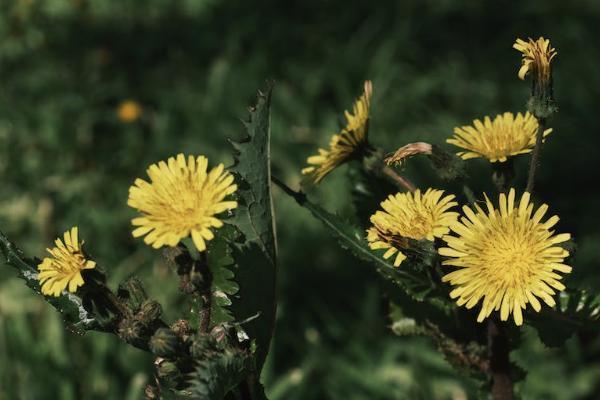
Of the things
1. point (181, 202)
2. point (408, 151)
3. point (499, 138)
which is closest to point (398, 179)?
point (408, 151)

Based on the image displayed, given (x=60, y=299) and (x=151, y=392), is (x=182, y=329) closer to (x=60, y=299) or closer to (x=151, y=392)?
(x=151, y=392)

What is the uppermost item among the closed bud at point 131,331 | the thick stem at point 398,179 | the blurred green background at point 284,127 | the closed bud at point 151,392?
the blurred green background at point 284,127

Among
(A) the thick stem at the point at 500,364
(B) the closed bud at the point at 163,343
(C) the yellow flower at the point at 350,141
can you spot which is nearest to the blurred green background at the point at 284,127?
(A) the thick stem at the point at 500,364

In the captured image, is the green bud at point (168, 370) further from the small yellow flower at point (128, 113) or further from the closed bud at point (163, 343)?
the small yellow flower at point (128, 113)

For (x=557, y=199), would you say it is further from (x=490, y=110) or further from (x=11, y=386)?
(x=11, y=386)

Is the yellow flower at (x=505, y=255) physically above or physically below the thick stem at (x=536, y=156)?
below

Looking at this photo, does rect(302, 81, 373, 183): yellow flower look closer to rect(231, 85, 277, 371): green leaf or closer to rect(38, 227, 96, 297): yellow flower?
rect(231, 85, 277, 371): green leaf

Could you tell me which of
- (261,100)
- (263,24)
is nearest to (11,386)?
(261,100)
